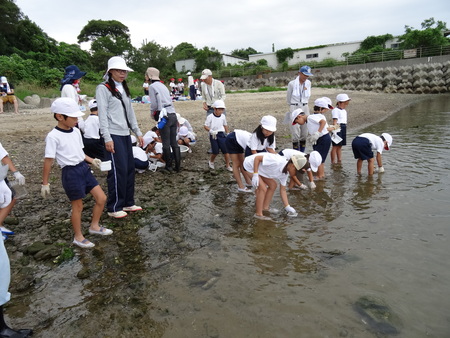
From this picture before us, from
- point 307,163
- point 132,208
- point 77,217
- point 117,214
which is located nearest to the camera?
point 77,217

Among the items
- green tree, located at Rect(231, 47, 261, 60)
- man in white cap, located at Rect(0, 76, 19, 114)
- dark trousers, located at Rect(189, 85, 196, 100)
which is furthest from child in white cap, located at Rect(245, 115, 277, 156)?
green tree, located at Rect(231, 47, 261, 60)

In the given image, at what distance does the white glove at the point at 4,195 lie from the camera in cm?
359

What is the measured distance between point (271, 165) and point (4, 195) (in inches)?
133

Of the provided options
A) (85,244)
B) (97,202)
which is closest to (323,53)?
(97,202)

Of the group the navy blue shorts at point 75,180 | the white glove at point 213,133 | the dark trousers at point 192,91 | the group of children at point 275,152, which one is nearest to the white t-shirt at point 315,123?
the group of children at point 275,152

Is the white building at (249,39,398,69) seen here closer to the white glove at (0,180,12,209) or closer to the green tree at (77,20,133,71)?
the green tree at (77,20,133,71)

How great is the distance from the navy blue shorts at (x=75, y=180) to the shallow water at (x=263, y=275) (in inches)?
28.4

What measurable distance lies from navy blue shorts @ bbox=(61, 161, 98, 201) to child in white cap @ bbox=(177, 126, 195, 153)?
4.50 meters

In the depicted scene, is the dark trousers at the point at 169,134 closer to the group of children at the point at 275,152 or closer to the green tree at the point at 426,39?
the group of children at the point at 275,152

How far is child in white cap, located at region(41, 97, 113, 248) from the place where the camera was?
3527 mm

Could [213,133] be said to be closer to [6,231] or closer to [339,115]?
[339,115]

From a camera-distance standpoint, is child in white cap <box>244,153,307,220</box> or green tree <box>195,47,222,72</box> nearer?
child in white cap <box>244,153,307,220</box>

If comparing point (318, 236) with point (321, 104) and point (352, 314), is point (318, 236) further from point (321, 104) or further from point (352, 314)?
point (321, 104)

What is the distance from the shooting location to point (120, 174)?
443 cm
